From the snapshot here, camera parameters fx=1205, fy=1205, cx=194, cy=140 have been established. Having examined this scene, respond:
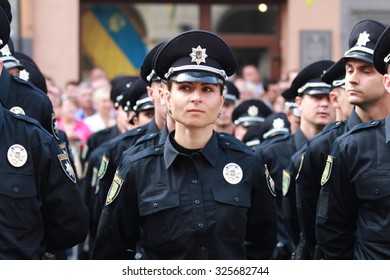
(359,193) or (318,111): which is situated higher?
(318,111)

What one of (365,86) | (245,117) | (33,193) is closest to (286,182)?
(365,86)

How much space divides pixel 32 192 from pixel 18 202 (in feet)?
0.31

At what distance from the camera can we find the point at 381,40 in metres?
6.31

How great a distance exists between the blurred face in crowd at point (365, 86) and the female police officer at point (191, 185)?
786mm

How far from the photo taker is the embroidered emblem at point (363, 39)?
702 cm

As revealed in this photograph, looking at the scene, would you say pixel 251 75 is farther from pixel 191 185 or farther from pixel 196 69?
pixel 191 185

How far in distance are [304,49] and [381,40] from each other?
41.1ft

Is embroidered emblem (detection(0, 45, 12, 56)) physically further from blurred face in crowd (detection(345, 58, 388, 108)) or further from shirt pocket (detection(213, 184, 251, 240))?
shirt pocket (detection(213, 184, 251, 240))

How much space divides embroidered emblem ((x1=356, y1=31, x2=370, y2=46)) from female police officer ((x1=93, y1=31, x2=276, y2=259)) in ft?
3.31

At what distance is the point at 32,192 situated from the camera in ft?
19.3

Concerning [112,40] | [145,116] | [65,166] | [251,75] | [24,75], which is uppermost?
[112,40]

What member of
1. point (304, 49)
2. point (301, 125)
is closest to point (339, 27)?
point (304, 49)

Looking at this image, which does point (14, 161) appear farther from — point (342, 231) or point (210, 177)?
point (342, 231)
